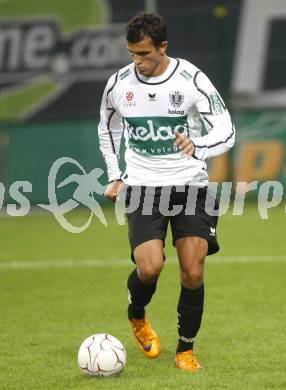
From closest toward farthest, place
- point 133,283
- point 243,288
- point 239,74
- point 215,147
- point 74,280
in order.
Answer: point 215,147
point 133,283
point 243,288
point 74,280
point 239,74

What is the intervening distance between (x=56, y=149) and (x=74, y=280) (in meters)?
6.59

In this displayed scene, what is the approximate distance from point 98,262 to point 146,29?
5.50 metres

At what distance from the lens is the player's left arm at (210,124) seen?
634 centimetres

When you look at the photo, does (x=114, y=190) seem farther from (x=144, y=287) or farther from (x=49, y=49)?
(x=49, y=49)

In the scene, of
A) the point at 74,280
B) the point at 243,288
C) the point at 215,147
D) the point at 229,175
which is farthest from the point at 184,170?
the point at 229,175

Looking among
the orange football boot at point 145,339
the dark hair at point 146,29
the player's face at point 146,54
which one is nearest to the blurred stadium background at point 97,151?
Result: the orange football boot at point 145,339

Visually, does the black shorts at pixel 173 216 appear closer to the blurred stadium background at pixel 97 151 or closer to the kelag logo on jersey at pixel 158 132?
the kelag logo on jersey at pixel 158 132

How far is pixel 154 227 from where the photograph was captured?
6562mm

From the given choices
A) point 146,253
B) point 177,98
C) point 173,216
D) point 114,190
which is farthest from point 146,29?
point 146,253

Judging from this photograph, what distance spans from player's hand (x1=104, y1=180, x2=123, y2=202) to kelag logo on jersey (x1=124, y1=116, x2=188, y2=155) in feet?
1.05

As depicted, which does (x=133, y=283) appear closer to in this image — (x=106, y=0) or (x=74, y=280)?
(x=74, y=280)

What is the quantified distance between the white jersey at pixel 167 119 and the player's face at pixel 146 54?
0.16 meters

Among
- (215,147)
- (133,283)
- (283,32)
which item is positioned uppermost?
(215,147)

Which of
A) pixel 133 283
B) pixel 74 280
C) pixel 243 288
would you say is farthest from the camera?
pixel 74 280
